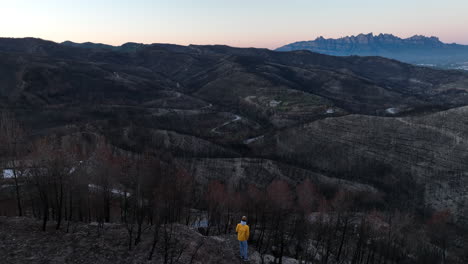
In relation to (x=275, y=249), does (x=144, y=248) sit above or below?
above

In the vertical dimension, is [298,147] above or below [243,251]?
below

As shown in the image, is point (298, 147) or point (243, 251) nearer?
point (243, 251)

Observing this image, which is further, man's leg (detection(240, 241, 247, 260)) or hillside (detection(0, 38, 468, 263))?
hillside (detection(0, 38, 468, 263))

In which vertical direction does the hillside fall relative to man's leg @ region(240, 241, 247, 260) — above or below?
below

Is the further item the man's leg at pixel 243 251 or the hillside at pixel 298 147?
the hillside at pixel 298 147

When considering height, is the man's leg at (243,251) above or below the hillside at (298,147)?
above

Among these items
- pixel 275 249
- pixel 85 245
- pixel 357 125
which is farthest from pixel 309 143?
pixel 85 245

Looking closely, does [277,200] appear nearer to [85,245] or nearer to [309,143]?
[85,245]

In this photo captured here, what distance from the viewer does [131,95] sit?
19538 cm

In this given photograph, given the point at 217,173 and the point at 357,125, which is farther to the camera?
the point at 357,125

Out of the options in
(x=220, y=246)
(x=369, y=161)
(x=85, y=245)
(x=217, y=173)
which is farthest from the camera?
(x=369, y=161)

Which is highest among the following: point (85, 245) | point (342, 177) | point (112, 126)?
point (85, 245)

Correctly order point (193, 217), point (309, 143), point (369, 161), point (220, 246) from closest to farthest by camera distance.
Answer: point (220, 246), point (193, 217), point (369, 161), point (309, 143)

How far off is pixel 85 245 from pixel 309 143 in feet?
316
